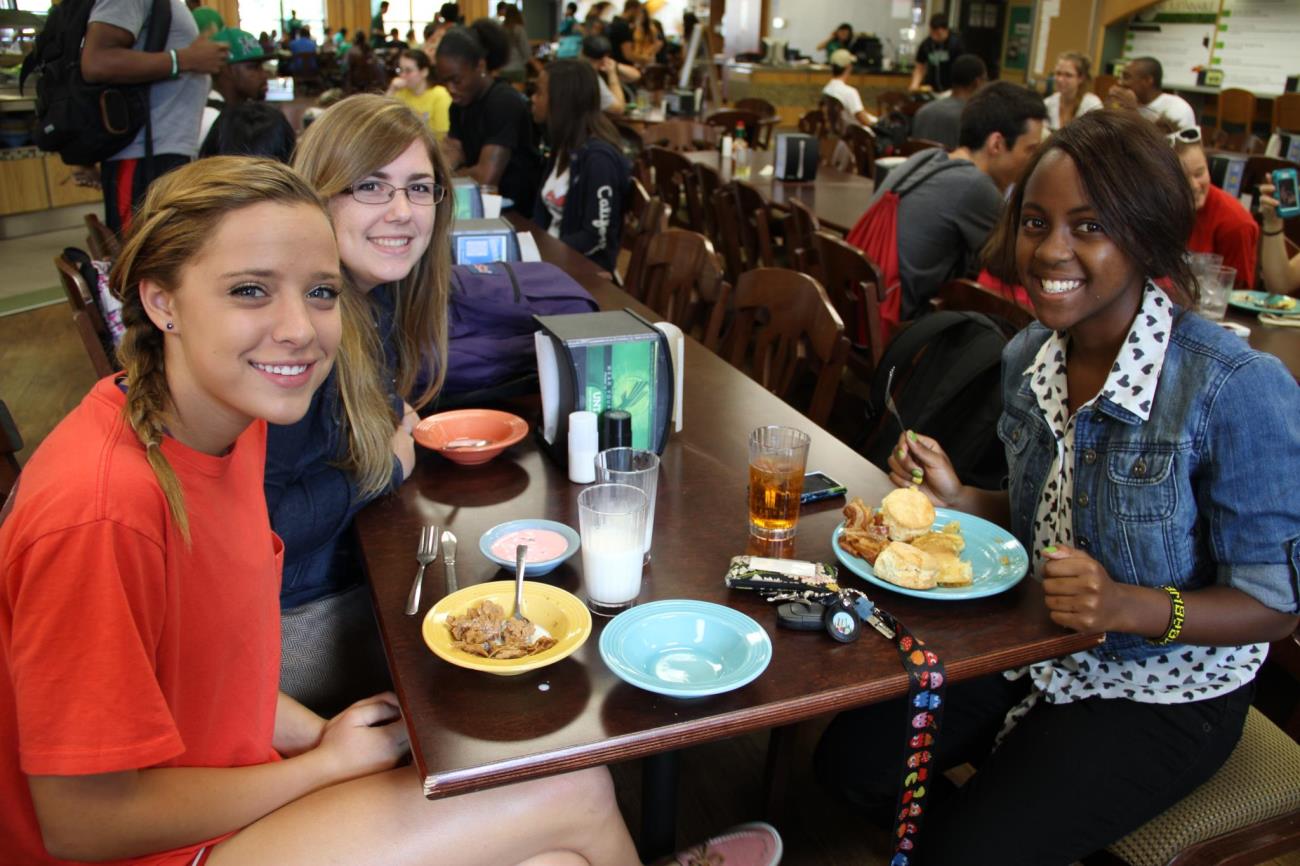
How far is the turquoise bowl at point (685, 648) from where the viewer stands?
3.35 ft

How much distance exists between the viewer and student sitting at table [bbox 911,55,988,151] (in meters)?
5.65

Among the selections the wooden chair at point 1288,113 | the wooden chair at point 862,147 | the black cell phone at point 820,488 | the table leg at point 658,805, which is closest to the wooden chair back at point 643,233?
the black cell phone at point 820,488

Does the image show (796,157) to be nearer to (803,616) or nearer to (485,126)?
(485,126)

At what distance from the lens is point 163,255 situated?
0.99 meters

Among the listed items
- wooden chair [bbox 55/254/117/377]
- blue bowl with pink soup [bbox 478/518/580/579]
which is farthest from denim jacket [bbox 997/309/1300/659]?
wooden chair [bbox 55/254/117/377]

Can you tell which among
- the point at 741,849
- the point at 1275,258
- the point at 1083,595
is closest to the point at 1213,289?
the point at 1275,258

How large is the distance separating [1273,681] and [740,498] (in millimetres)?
1184

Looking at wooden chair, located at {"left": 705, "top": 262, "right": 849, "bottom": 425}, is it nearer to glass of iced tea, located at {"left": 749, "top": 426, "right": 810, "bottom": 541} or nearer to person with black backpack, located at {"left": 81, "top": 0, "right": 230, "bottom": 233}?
glass of iced tea, located at {"left": 749, "top": 426, "right": 810, "bottom": 541}

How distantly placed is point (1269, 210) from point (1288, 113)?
6337 mm

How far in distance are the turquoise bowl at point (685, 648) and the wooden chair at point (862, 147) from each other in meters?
5.97

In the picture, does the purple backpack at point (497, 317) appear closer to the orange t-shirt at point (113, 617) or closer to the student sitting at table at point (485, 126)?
the orange t-shirt at point (113, 617)

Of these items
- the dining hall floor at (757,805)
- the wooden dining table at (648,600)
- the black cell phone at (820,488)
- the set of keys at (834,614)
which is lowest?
the dining hall floor at (757,805)

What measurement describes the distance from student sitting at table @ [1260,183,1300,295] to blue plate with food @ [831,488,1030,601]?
1927 mm

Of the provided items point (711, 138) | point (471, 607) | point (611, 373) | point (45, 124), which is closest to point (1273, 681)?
point (611, 373)
